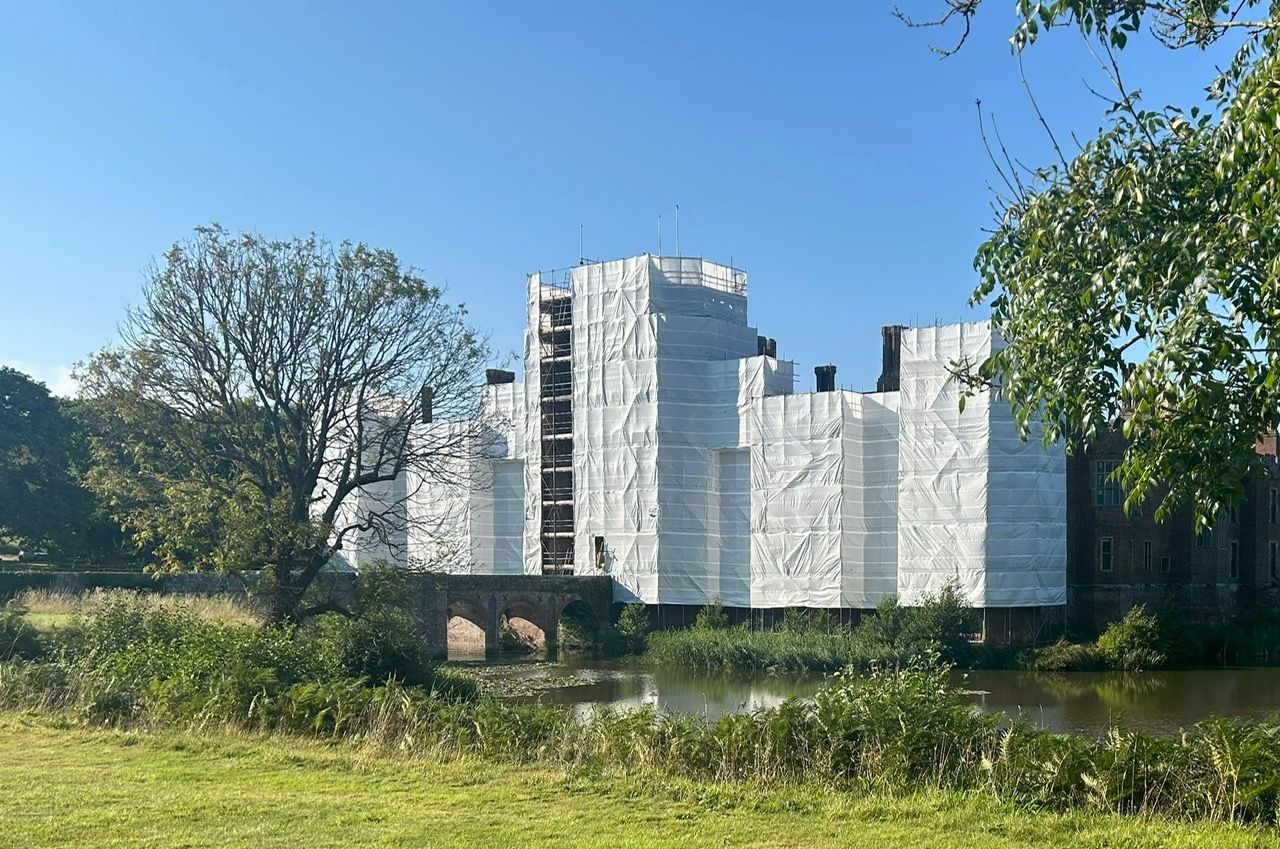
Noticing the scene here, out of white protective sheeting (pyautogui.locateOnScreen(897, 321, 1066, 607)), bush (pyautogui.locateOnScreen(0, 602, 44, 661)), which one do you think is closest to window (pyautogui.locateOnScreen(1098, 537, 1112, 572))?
white protective sheeting (pyautogui.locateOnScreen(897, 321, 1066, 607))

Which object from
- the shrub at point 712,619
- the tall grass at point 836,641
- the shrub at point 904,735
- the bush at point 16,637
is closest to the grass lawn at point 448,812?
the shrub at point 904,735

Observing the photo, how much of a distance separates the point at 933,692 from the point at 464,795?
4.66 metres

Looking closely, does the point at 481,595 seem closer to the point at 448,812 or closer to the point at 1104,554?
the point at 1104,554

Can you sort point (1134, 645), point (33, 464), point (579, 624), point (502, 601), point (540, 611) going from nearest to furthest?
point (1134, 645)
point (502, 601)
point (540, 611)
point (579, 624)
point (33, 464)

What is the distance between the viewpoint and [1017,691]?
3091 cm

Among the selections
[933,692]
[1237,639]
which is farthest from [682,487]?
[933,692]

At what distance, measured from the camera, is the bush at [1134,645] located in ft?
117

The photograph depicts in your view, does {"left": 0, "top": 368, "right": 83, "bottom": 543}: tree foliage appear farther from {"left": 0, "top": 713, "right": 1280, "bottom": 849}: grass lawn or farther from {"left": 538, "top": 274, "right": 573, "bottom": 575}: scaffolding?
{"left": 0, "top": 713, "right": 1280, "bottom": 849}: grass lawn

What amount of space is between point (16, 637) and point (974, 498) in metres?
27.8

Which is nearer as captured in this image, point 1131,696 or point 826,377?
point 1131,696

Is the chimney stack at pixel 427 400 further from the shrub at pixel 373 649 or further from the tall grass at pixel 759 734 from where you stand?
the tall grass at pixel 759 734

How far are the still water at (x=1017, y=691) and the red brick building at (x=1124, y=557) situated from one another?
433 cm

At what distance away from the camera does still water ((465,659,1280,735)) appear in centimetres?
2633

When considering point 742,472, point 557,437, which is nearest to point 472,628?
point 557,437
